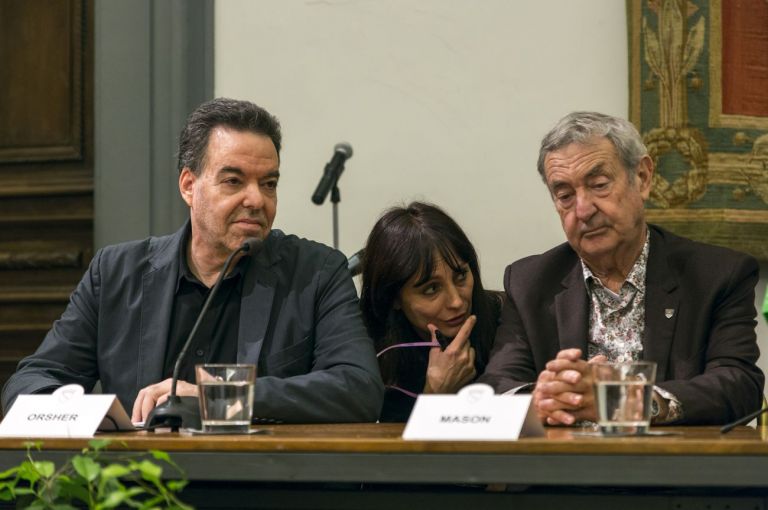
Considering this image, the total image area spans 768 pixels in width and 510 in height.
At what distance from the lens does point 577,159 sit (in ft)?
8.93

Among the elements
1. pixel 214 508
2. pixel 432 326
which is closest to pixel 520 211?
pixel 432 326

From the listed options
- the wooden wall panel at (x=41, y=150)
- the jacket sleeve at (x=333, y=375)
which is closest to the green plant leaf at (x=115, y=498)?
the jacket sleeve at (x=333, y=375)

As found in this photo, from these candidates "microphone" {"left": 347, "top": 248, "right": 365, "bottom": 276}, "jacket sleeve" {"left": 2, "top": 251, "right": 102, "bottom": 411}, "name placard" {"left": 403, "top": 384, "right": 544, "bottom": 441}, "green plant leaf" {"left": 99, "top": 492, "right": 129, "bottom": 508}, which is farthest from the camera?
"microphone" {"left": 347, "top": 248, "right": 365, "bottom": 276}

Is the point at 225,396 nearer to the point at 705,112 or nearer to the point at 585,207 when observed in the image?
the point at 585,207

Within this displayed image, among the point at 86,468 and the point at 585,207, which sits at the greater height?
the point at 585,207

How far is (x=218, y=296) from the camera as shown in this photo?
2742 mm

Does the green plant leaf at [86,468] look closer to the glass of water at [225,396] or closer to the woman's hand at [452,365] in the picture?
the glass of water at [225,396]

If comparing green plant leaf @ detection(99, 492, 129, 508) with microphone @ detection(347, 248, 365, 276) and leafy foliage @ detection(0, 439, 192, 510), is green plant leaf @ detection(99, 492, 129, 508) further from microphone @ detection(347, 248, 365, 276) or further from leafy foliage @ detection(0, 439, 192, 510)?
microphone @ detection(347, 248, 365, 276)

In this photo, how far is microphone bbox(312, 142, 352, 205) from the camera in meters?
3.38

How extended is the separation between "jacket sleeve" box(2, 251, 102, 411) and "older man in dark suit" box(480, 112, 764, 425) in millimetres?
873

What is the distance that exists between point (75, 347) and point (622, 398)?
1.45 meters

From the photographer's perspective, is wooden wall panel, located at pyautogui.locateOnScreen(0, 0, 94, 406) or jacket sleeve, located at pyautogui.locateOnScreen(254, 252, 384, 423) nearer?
jacket sleeve, located at pyautogui.locateOnScreen(254, 252, 384, 423)

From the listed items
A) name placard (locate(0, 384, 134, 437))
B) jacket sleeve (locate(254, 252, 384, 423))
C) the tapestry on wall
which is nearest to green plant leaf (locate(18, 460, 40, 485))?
name placard (locate(0, 384, 134, 437))

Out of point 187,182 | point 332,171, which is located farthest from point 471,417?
point 332,171
